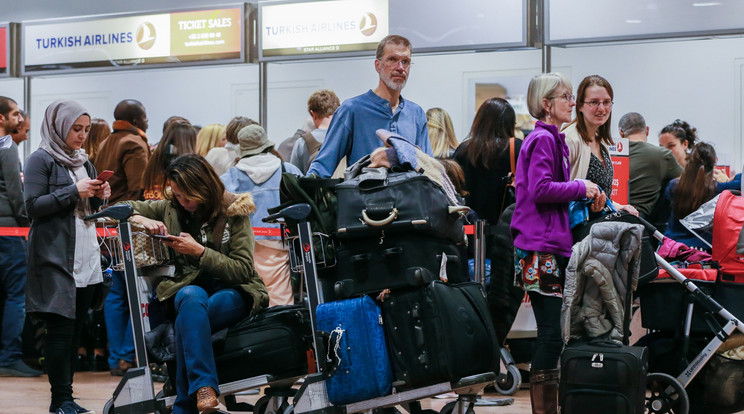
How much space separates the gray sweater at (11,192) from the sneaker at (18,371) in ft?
3.23

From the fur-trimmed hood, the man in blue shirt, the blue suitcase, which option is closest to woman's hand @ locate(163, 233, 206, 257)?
the fur-trimmed hood

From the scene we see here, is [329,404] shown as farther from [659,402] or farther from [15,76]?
[15,76]

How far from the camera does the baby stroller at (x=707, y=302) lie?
4.75 metres

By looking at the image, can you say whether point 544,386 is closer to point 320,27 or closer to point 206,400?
point 206,400

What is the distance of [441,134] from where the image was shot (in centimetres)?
670

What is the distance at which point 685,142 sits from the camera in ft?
23.3

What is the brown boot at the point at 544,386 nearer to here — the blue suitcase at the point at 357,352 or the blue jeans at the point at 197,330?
the blue suitcase at the point at 357,352

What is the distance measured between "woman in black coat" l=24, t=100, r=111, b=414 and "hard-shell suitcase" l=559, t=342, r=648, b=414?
8.35ft

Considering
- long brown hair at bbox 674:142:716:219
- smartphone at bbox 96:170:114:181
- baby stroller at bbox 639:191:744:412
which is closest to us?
baby stroller at bbox 639:191:744:412

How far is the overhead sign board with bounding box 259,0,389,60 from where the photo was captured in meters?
7.56

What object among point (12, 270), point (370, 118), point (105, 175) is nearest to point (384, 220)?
point (370, 118)

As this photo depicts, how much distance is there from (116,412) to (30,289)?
1.15 m

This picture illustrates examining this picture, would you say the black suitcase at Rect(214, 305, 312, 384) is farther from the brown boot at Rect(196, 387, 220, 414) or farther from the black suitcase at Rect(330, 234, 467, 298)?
the black suitcase at Rect(330, 234, 467, 298)

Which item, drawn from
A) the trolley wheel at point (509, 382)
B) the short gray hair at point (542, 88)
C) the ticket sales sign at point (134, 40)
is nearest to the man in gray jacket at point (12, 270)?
the ticket sales sign at point (134, 40)
